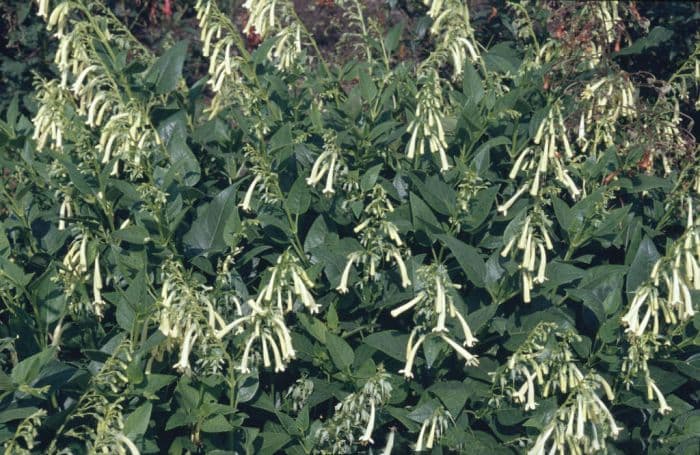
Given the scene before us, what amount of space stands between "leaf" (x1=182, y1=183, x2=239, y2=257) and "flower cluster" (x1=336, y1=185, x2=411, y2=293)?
593 mm

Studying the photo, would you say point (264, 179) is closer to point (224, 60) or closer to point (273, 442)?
point (224, 60)

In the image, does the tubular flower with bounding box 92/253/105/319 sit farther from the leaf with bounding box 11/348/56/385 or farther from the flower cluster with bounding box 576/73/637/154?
the flower cluster with bounding box 576/73/637/154

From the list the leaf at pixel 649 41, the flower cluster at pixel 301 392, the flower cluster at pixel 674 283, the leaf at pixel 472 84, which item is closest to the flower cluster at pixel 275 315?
the flower cluster at pixel 301 392

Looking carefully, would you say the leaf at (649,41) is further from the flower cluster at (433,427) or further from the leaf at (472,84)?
the flower cluster at (433,427)

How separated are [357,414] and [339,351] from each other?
0.92 ft

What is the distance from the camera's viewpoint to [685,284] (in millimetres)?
3531

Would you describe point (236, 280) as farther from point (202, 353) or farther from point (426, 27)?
point (426, 27)

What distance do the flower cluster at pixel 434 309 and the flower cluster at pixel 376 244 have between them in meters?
0.12

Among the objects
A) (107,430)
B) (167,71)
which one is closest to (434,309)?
(107,430)

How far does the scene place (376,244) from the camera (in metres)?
3.84

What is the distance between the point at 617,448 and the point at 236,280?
69.6 inches

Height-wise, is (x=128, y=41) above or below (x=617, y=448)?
above

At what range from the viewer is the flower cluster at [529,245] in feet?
11.8

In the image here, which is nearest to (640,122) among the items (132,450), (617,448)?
(617,448)
